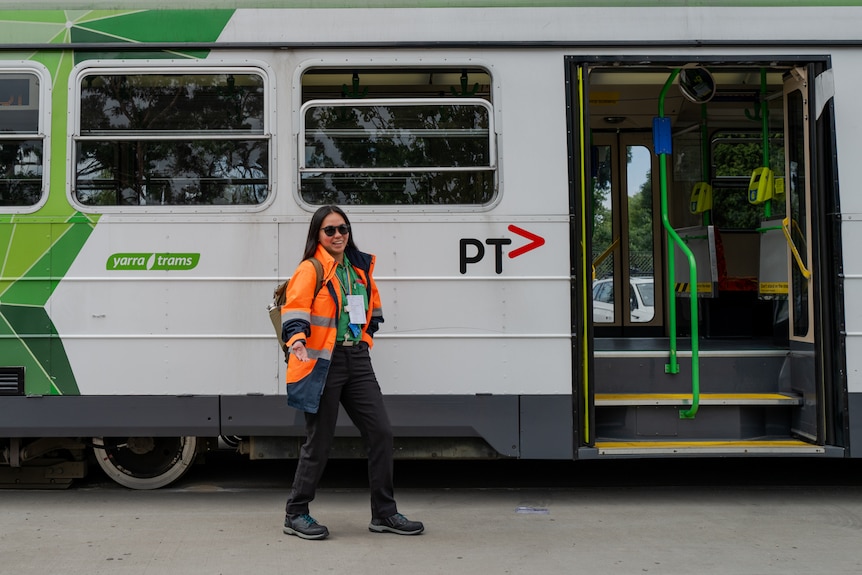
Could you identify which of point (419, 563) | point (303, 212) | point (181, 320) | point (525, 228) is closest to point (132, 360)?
point (181, 320)

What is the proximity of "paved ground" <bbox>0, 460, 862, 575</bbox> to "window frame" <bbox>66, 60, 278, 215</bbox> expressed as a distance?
6.15ft

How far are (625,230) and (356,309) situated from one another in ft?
13.5

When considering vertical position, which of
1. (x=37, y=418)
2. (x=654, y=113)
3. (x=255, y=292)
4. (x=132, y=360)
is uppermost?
(x=654, y=113)

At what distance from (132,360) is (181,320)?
39 cm

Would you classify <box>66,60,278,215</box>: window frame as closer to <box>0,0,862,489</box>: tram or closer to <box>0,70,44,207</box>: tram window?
<box>0,0,862,489</box>: tram

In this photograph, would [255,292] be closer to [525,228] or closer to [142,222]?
[142,222]

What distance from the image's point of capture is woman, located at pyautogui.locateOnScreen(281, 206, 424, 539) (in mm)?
4469

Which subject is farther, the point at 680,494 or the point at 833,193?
the point at 680,494

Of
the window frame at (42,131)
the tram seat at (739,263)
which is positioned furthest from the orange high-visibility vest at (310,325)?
the tram seat at (739,263)

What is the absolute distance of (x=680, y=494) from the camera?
578 cm

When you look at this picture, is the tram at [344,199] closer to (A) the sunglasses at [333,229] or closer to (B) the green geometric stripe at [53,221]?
(B) the green geometric stripe at [53,221]

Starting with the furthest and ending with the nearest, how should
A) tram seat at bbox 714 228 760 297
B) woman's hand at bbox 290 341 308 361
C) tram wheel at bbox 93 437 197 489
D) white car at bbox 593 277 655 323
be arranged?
white car at bbox 593 277 655 323 < tram seat at bbox 714 228 760 297 < tram wheel at bbox 93 437 197 489 < woman's hand at bbox 290 341 308 361

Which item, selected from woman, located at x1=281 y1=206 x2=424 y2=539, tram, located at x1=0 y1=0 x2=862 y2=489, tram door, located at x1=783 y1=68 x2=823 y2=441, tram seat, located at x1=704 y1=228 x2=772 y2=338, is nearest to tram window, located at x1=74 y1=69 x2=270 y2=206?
tram, located at x1=0 y1=0 x2=862 y2=489

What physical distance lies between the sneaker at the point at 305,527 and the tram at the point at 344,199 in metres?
0.65
